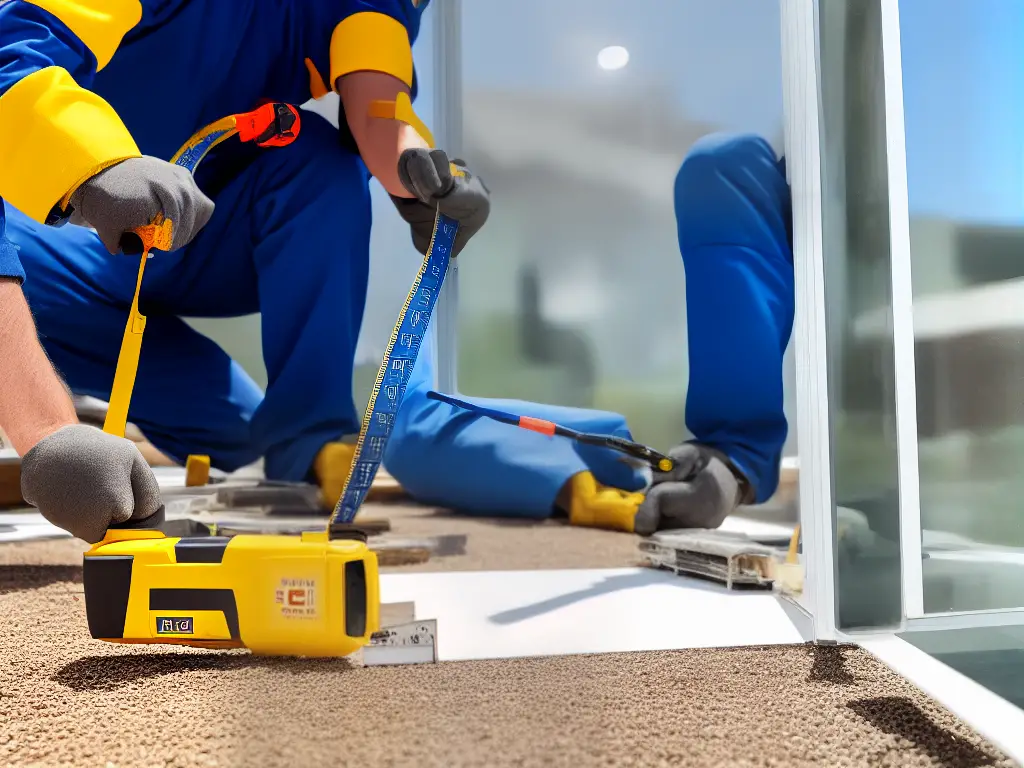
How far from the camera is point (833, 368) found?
745 mm

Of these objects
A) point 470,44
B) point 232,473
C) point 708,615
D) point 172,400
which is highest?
point 470,44

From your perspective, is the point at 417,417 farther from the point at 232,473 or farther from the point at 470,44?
the point at 470,44

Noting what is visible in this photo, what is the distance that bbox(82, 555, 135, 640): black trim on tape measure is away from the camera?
2.30 feet

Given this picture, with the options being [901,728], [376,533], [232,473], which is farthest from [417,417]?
[901,728]

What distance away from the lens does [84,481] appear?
0.72 meters

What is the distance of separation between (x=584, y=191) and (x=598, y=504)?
551 mm

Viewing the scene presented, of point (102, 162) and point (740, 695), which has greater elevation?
point (102, 162)

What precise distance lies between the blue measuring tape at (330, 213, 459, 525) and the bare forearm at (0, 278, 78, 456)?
1.21 ft

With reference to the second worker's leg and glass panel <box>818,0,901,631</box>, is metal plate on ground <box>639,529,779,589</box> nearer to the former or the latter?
the second worker's leg

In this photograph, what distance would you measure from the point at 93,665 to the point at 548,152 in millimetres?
966

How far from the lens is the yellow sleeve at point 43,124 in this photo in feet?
2.57

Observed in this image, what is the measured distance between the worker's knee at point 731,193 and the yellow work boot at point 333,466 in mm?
681

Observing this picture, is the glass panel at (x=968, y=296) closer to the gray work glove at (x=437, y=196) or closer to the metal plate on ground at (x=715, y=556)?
the metal plate on ground at (x=715, y=556)

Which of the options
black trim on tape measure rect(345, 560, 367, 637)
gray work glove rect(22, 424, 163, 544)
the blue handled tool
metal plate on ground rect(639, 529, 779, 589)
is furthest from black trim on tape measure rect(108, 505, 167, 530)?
metal plate on ground rect(639, 529, 779, 589)
